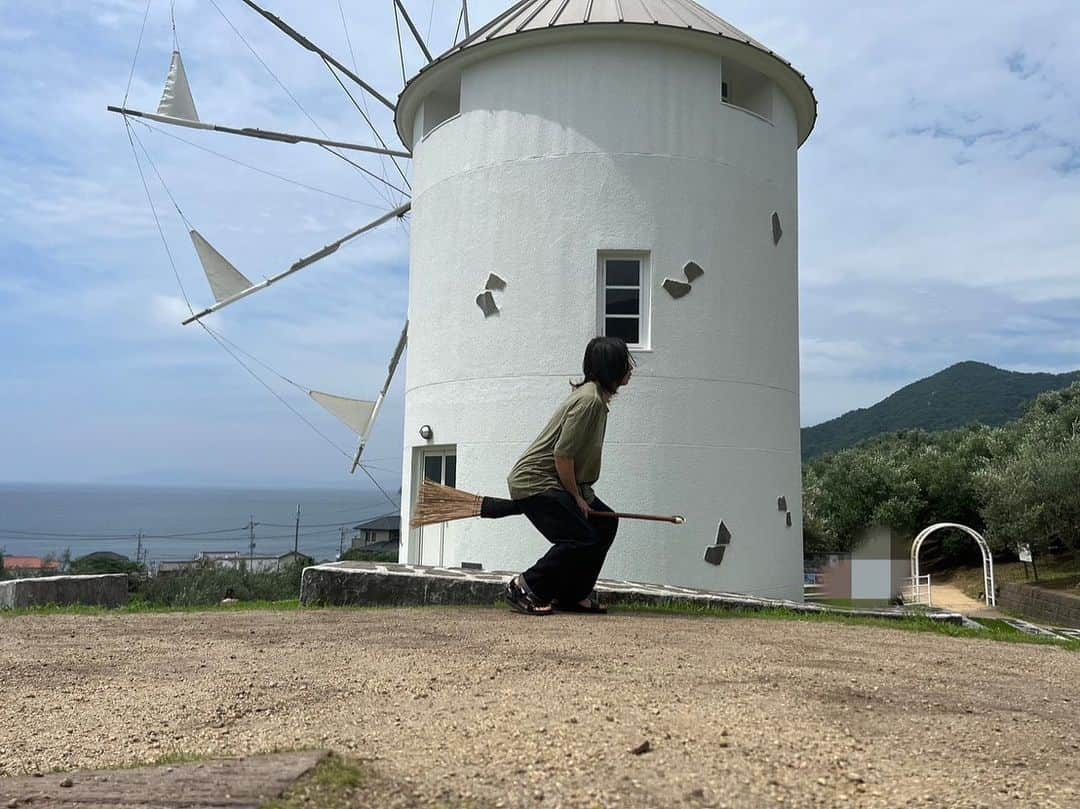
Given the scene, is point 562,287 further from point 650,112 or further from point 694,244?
point 650,112

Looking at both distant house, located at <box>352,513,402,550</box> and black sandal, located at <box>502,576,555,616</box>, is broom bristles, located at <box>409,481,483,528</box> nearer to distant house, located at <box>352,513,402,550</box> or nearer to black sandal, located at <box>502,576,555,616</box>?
black sandal, located at <box>502,576,555,616</box>

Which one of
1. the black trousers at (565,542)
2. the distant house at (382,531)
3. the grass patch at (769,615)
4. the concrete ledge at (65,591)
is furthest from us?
the distant house at (382,531)

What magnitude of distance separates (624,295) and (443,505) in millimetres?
4583

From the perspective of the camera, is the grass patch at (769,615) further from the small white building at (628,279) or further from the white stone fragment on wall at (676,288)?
the white stone fragment on wall at (676,288)

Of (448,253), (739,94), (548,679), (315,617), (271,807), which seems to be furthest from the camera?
(739,94)

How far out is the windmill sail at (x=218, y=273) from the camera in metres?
15.9

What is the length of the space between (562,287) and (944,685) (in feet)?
23.2

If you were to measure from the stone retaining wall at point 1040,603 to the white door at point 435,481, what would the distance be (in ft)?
32.4

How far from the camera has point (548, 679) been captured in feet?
14.6

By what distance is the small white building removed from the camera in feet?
35.6

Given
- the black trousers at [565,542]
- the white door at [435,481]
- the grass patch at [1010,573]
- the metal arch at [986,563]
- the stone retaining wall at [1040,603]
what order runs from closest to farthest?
the black trousers at [565,542] < the white door at [435,481] < the stone retaining wall at [1040,603] < the metal arch at [986,563] < the grass patch at [1010,573]

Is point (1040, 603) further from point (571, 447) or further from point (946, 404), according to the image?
point (946, 404)

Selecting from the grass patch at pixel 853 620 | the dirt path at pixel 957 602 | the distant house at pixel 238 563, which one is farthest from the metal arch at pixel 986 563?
the distant house at pixel 238 563

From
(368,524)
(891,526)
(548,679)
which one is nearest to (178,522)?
(368,524)
